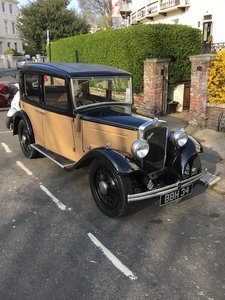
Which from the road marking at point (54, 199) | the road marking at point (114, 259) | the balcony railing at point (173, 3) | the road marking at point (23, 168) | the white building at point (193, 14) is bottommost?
the road marking at point (114, 259)

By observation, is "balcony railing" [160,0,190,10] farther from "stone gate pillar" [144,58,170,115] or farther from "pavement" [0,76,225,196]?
"pavement" [0,76,225,196]

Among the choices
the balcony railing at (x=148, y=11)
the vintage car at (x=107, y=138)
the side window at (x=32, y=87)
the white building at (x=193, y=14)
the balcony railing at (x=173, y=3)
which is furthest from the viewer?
the balcony railing at (x=148, y=11)

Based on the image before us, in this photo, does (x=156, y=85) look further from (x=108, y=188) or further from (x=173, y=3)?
(x=173, y=3)

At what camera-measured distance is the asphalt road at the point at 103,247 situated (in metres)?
2.71

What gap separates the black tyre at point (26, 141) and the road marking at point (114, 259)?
288 cm

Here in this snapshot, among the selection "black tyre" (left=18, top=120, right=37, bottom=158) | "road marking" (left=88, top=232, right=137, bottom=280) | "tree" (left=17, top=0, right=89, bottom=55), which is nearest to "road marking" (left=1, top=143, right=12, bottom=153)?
"black tyre" (left=18, top=120, right=37, bottom=158)

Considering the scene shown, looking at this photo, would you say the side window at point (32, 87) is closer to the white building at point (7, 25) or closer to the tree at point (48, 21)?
the tree at point (48, 21)

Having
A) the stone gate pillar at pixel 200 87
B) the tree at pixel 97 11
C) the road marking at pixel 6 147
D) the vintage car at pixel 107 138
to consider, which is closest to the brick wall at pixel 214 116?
the stone gate pillar at pixel 200 87

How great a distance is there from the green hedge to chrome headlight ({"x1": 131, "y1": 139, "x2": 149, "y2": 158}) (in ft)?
21.0

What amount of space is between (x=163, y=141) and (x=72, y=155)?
1619mm

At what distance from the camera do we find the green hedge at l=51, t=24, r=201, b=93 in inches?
365

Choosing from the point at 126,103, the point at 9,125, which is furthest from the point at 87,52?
the point at 126,103

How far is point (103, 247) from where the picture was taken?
10.8ft

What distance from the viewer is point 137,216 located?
3951 mm
